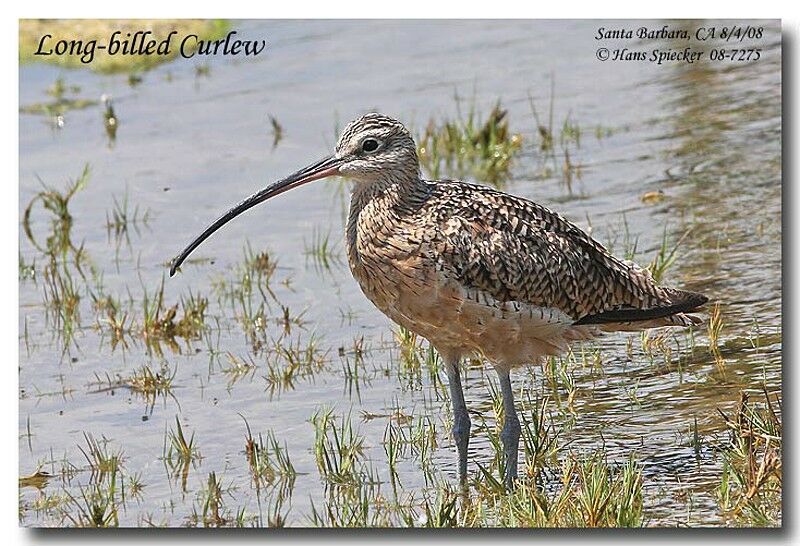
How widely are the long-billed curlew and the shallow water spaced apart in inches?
21.3

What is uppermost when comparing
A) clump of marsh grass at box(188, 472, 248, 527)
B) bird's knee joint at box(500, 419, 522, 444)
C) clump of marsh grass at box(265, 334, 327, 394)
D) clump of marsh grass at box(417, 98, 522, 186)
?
clump of marsh grass at box(417, 98, 522, 186)

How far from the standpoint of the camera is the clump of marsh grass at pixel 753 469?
6.54m

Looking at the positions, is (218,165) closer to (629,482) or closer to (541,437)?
(541,437)

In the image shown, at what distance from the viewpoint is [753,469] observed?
657 cm

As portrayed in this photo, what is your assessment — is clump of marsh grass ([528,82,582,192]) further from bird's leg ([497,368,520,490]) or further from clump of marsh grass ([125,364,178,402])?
bird's leg ([497,368,520,490])

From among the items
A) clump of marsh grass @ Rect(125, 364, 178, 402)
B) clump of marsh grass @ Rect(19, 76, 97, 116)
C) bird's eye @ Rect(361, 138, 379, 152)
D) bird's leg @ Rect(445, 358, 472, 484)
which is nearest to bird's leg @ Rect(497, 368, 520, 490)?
bird's leg @ Rect(445, 358, 472, 484)

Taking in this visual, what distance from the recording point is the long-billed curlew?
673cm

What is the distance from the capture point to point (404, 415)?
7770 mm

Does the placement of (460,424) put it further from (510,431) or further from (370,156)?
(370,156)

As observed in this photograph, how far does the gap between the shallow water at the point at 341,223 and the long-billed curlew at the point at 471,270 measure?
0.54m

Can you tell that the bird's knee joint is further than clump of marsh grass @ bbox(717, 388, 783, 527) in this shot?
Yes

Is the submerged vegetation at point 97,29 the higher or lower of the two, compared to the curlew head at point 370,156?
higher

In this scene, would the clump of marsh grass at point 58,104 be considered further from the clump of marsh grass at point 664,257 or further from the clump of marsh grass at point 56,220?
the clump of marsh grass at point 664,257

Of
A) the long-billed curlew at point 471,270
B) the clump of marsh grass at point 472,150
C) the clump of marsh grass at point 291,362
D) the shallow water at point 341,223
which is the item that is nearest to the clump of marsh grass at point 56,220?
the shallow water at point 341,223
